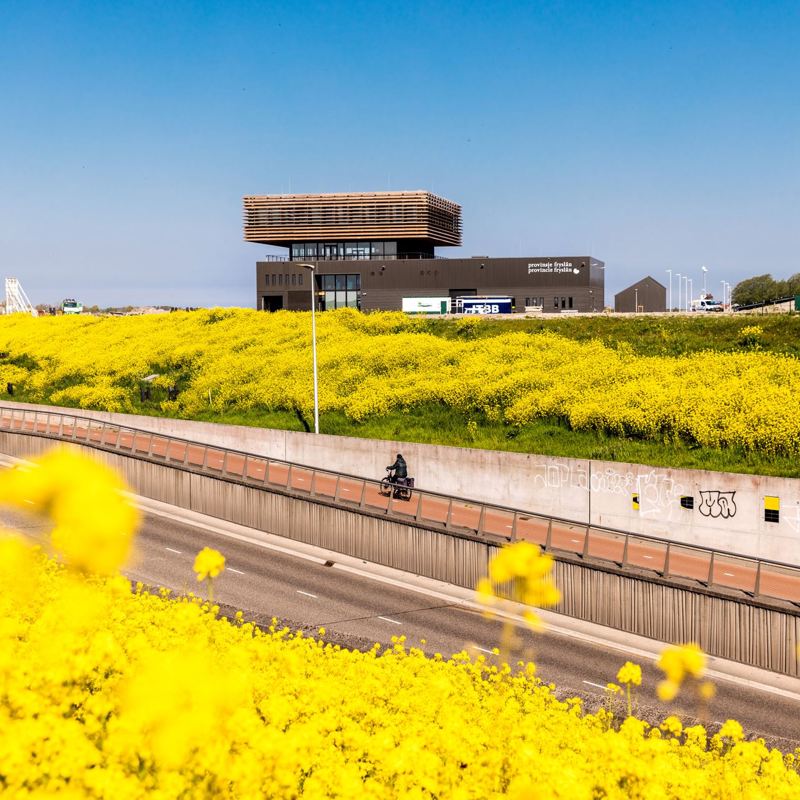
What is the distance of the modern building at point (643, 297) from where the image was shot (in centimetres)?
8244

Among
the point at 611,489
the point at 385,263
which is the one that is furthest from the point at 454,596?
the point at 385,263

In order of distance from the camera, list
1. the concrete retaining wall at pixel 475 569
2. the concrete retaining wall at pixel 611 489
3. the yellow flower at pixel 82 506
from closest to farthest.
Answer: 1. the yellow flower at pixel 82 506
2. the concrete retaining wall at pixel 475 569
3. the concrete retaining wall at pixel 611 489

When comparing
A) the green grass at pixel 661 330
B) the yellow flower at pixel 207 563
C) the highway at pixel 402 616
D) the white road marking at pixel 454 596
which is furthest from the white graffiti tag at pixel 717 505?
the yellow flower at pixel 207 563

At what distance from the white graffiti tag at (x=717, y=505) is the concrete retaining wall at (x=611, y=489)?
3cm

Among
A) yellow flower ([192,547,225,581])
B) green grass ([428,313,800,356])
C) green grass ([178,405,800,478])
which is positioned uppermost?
green grass ([428,313,800,356])

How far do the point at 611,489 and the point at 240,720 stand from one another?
2378cm

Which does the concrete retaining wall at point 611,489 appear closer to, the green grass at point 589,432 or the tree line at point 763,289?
the green grass at point 589,432

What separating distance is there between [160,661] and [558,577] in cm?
1761

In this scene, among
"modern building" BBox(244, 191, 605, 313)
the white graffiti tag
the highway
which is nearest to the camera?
the highway

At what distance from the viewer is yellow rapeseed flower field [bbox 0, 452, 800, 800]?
4.40m

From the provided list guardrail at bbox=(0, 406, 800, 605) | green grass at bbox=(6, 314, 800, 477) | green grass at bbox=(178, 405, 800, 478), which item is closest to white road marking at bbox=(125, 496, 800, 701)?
guardrail at bbox=(0, 406, 800, 605)

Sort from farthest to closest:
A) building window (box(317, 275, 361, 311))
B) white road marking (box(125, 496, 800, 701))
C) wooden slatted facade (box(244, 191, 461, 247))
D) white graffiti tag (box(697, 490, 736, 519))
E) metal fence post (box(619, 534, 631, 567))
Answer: wooden slatted facade (box(244, 191, 461, 247))
building window (box(317, 275, 361, 311))
white graffiti tag (box(697, 490, 736, 519))
metal fence post (box(619, 534, 631, 567))
white road marking (box(125, 496, 800, 701))

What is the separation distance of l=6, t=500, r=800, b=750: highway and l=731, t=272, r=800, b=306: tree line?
8834 centimetres

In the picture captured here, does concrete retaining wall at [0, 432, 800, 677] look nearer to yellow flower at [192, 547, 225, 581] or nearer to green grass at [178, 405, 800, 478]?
green grass at [178, 405, 800, 478]
